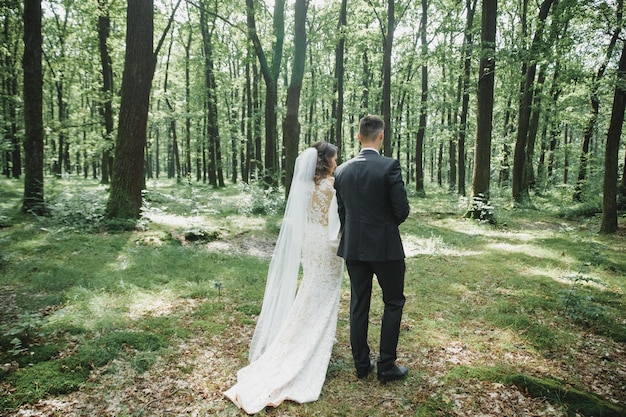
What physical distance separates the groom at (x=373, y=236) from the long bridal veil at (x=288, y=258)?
0.60m

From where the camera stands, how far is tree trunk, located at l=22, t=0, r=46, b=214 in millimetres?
11008

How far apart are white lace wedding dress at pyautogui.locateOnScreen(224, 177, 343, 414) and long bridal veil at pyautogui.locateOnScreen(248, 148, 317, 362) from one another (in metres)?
0.10

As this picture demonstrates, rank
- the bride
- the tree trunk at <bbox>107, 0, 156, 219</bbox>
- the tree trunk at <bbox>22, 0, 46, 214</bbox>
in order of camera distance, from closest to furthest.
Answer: the bride → the tree trunk at <bbox>107, 0, 156, 219</bbox> → the tree trunk at <bbox>22, 0, 46, 214</bbox>

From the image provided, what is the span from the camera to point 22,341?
4258mm

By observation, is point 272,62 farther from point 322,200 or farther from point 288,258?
point 288,258

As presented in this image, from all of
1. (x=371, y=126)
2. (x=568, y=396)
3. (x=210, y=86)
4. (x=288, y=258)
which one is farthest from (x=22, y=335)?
(x=210, y=86)

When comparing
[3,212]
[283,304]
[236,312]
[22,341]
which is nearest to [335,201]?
[283,304]

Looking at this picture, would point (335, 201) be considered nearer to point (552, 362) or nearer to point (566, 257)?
point (552, 362)

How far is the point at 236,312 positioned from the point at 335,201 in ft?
9.32

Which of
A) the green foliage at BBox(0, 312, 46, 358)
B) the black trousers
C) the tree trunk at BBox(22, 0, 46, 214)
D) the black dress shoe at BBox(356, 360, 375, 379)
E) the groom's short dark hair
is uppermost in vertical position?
the tree trunk at BBox(22, 0, 46, 214)

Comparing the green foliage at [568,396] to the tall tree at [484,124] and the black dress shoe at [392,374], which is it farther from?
the tall tree at [484,124]

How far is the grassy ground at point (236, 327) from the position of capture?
3.65m

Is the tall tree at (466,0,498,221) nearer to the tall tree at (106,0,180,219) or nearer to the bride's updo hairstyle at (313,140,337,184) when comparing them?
the bride's updo hairstyle at (313,140,337,184)

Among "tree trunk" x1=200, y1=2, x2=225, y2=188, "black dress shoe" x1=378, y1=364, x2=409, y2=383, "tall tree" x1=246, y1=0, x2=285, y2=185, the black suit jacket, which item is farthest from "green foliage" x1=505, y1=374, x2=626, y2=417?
"tree trunk" x1=200, y1=2, x2=225, y2=188
